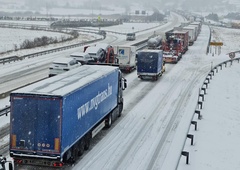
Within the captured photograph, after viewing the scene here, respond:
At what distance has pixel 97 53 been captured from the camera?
131 ft

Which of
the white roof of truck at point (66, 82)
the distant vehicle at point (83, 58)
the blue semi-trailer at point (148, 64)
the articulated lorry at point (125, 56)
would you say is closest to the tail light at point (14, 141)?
the white roof of truck at point (66, 82)

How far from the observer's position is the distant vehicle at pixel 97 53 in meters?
39.8

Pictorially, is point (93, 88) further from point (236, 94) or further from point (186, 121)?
point (236, 94)

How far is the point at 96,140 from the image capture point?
19688 mm

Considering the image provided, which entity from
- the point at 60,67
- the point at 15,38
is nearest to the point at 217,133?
→ the point at 60,67

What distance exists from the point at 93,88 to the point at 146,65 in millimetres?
20560

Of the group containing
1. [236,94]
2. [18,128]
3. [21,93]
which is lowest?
[236,94]

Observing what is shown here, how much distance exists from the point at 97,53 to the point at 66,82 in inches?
932

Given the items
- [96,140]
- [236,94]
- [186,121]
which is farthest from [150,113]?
[236,94]

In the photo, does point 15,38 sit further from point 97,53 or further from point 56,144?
point 56,144

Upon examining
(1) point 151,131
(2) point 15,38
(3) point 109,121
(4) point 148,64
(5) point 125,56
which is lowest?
(1) point 151,131

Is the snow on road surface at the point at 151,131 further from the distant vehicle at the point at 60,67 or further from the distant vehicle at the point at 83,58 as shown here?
the distant vehicle at the point at 60,67

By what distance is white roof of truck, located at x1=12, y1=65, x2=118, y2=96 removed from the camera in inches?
574

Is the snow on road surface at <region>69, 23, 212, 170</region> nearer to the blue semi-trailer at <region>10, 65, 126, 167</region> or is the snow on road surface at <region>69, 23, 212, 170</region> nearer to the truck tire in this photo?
the truck tire
